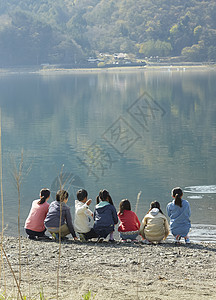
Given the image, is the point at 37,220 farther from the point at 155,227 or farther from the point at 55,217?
the point at 155,227

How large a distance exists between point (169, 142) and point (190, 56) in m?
130

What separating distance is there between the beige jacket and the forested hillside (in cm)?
12429

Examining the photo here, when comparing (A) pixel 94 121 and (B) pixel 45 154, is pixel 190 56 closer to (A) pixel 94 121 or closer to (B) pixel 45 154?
(A) pixel 94 121

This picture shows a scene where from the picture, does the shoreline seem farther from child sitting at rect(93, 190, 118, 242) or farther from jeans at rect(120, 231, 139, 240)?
child sitting at rect(93, 190, 118, 242)

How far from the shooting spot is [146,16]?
17100 cm

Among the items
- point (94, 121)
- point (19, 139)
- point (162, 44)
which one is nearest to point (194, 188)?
point (19, 139)

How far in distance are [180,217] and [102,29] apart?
168647 millimetres

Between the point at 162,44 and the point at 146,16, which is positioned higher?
the point at 146,16

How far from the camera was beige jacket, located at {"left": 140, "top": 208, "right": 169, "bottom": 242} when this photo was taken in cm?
632

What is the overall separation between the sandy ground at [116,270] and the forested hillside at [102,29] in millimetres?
124547

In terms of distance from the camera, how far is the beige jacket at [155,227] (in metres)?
6.32

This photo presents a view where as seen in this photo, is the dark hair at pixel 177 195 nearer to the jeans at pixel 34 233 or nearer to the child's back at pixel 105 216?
the child's back at pixel 105 216

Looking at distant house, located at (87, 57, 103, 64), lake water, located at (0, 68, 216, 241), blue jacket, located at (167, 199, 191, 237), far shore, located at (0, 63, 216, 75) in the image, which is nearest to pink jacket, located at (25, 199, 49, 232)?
lake water, located at (0, 68, 216, 241)

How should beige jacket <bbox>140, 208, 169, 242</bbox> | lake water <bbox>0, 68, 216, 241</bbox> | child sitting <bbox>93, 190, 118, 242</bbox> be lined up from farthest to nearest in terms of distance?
lake water <bbox>0, 68, 216, 241</bbox> < child sitting <bbox>93, 190, 118, 242</bbox> < beige jacket <bbox>140, 208, 169, 242</bbox>
